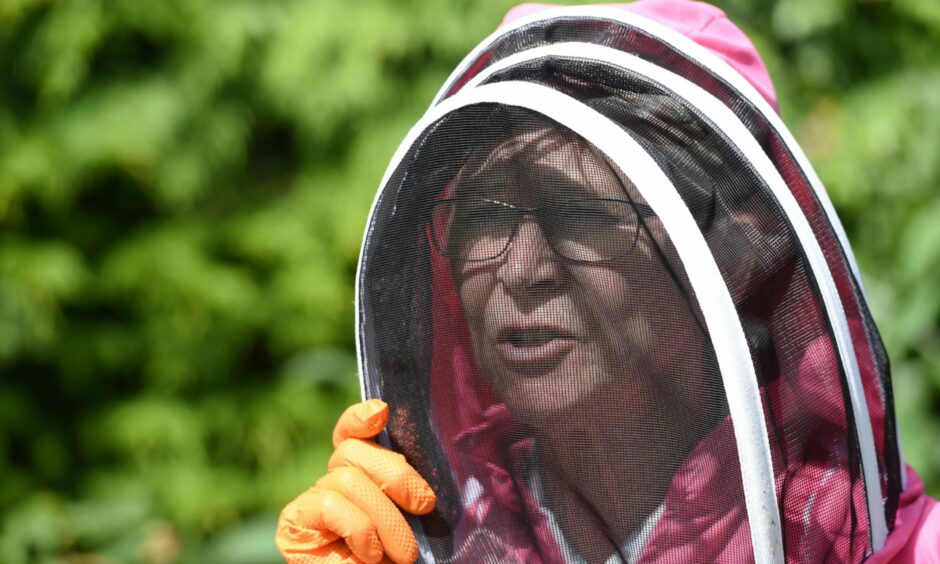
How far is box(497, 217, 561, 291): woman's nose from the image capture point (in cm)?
119

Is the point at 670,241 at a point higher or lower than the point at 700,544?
higher

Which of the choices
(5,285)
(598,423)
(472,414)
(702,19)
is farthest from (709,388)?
(5,285)

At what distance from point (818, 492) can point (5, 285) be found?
291 cm

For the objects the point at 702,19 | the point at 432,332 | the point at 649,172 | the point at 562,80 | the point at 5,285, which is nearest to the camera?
the point at 649,172

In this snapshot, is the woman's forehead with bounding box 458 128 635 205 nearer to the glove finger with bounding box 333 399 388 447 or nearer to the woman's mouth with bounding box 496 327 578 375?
the woman's mouth with bounding box 496 327 578 375

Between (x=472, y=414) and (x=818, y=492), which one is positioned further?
(x=472, y=414)

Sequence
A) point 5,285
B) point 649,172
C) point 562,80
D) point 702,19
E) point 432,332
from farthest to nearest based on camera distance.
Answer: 1. point 5,285
2. point 702,19
3. point 432,332
4. point 562,80
5. point 649,172

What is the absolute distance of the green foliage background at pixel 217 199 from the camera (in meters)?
3.27

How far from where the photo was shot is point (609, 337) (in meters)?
1.17

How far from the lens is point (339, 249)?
11.0ft

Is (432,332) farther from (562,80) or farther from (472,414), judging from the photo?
(562,80)

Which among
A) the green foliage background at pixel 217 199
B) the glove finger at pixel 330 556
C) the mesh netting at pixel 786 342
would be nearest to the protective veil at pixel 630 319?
the mesh netting at pixel 786 342

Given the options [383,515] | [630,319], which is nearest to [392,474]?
[383,515]

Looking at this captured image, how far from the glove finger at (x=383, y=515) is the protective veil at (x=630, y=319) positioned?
0.04 m
